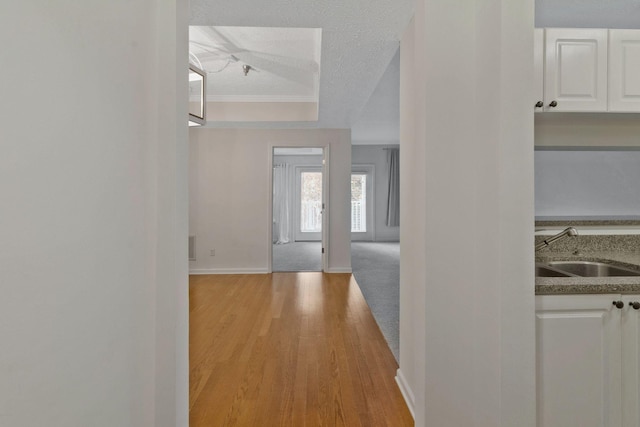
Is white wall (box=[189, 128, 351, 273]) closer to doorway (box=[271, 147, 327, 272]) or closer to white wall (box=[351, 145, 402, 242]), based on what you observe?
doorway (box=[271, 147, 327, 272])

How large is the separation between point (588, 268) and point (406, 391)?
1215mm

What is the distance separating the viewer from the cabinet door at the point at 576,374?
1.40 metres

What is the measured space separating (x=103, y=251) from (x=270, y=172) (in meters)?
4.56

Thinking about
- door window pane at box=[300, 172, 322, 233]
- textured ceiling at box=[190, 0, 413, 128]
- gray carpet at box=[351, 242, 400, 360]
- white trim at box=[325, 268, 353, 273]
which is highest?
textured ceiling at box=[190, 0, 413, 128]

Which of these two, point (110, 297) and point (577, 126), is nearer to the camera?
point (110, 297)

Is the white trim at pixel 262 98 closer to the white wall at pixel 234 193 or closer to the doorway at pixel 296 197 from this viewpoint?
the white wall at pixel 234 193

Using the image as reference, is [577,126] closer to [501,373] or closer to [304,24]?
[501,373]

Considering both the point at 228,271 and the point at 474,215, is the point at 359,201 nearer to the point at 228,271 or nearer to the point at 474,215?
the point at 228,271

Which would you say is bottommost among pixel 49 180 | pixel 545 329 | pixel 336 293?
pixel 336 293

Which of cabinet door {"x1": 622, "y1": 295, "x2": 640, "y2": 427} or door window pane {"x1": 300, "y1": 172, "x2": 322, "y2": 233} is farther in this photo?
door window pane {"x1": 300, "y1": 172, "x2": 322, "y2": 233}

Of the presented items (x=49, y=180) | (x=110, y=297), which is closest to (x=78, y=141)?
(x=49, y=180)

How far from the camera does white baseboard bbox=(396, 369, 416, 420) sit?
6.20 ft

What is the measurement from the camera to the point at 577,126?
1901 mm

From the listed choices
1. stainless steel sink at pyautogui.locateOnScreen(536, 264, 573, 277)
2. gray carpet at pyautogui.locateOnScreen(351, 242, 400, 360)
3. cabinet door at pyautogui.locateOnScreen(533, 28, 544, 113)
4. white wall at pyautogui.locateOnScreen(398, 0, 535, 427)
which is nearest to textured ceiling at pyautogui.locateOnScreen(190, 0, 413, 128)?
white wall at pyautogui.locateOnScreen(398, 0, 535, 427)
